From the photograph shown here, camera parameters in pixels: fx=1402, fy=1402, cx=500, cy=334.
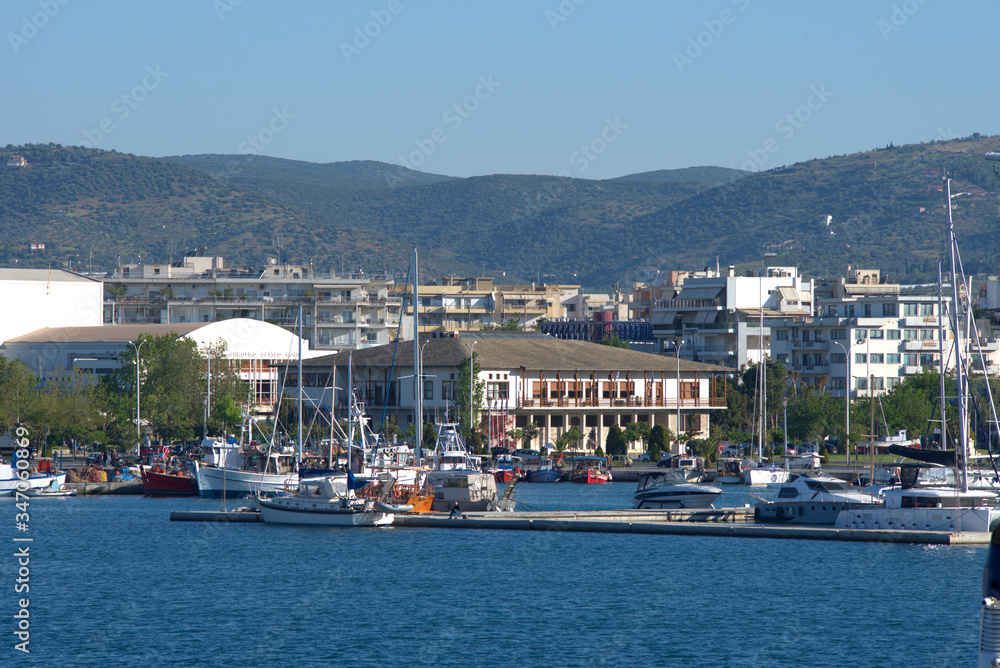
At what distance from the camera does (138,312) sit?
142 metres

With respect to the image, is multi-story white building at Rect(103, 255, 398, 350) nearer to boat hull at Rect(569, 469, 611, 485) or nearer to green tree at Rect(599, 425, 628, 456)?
green tree at Rect(599, 425, 628, 456)

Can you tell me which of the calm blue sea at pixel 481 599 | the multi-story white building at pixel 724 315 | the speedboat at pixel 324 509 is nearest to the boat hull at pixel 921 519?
the calm blue sea at pixel 481 599

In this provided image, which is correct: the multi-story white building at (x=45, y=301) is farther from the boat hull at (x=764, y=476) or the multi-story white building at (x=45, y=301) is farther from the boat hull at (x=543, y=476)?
the boat hull at (x=764, y=476)

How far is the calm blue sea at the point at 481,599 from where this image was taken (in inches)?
1328

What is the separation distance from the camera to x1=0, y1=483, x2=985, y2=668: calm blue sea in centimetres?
3372

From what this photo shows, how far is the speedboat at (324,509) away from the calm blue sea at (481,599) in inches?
25.5

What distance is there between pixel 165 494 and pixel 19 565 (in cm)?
2977

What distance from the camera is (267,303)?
14075cm

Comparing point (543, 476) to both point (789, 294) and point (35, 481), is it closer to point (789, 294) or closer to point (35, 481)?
point (35, 481)

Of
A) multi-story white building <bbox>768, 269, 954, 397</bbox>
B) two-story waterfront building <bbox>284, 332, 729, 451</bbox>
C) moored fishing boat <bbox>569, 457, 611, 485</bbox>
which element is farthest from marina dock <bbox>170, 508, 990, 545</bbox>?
multi-story white building <bbox>768, 269, 954, 397</bbox>

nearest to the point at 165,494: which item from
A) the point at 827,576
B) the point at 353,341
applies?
the point at 827,576

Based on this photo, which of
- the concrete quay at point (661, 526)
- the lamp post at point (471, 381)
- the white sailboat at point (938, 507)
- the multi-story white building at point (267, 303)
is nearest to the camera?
the white sailboat at point (938, 507)

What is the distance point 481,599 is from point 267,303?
102506 mm

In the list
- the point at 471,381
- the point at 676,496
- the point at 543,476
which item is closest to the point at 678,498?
the point at 676,496
